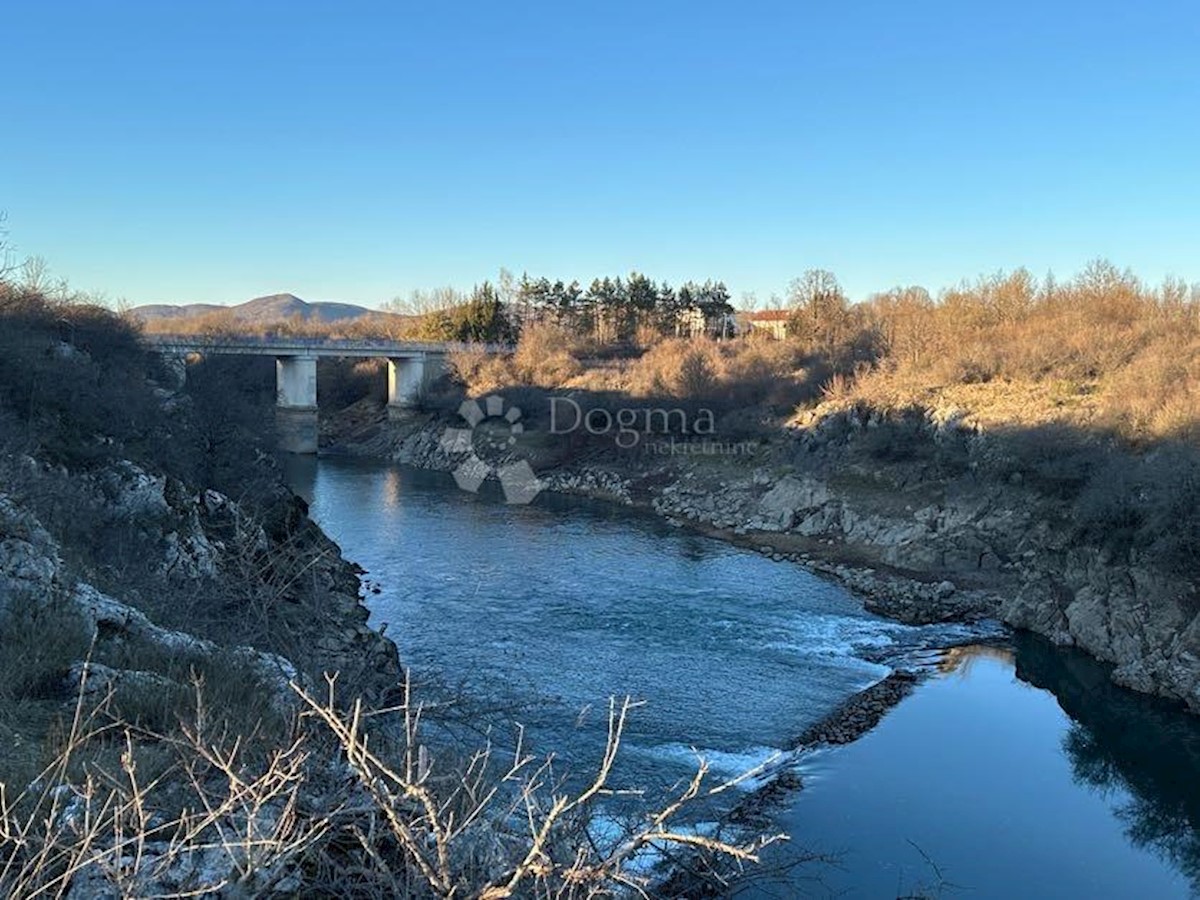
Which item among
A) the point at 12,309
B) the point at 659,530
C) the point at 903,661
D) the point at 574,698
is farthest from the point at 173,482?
the point at 659,530

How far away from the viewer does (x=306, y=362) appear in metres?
55.7

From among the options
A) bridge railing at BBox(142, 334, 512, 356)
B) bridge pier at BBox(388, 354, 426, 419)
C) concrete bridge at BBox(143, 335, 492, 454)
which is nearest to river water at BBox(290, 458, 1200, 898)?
concrete bridge at BBox(143, 335, 492, 454)

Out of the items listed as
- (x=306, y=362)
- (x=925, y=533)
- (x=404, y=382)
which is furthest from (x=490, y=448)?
(x=925, y=533)

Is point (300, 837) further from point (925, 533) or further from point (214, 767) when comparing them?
point (925, 533)

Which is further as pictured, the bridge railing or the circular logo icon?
the bridge railing

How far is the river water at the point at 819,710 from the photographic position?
11.4 m

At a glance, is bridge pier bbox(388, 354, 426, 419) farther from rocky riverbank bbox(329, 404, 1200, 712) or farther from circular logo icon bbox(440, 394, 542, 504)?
rocky riverbank bbox(329, 404, 1200, 712)

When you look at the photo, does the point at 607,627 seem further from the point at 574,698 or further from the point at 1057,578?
the point at 1057,578

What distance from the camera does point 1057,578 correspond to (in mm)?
23109

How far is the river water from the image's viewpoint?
11438mm

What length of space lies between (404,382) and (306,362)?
708cm

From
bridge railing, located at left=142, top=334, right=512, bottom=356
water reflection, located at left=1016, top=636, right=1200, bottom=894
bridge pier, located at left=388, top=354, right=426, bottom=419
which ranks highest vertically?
bridge railing, located at left=142, top=334, right=512, bottom=356

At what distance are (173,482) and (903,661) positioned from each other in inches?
616

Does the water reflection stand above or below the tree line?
below
